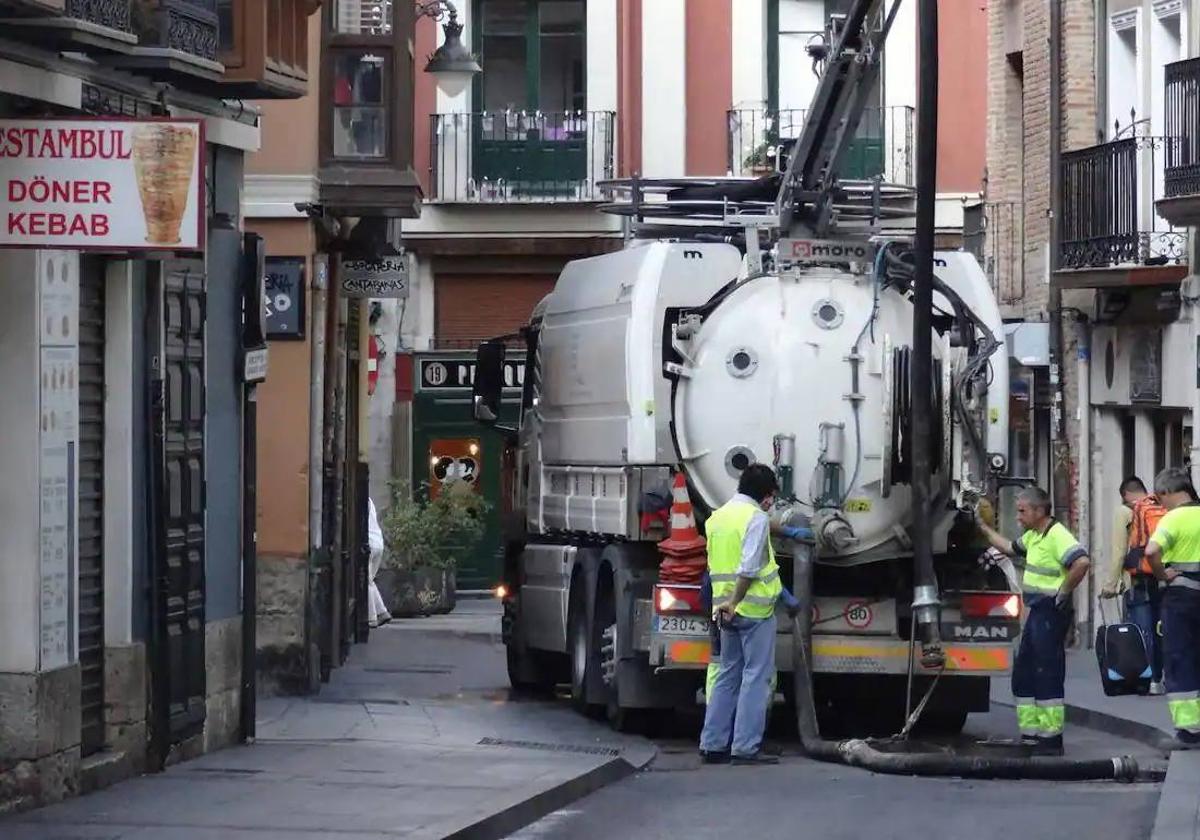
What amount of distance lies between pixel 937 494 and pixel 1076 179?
9666 millimetres

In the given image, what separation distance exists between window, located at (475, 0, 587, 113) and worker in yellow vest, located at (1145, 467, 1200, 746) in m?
18.6

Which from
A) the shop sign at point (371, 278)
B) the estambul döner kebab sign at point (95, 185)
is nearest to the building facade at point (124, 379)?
the estambul döner kebab sign at point (95, 185)

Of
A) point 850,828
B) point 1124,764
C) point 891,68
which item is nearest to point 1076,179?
point 891,68

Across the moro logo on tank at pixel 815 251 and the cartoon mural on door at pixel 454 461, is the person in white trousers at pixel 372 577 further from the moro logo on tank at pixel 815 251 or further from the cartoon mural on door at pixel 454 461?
the moro logo on tank at pixel 815 251

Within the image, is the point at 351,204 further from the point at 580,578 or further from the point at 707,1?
the point at 707,1

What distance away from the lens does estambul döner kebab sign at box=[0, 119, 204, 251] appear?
1119 centimetres

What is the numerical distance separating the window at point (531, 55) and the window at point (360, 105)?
14.9 metres

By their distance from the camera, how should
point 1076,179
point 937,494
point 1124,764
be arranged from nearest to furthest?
point 1124,764
point 937,494
point 1076,179

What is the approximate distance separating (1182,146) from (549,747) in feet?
27.3

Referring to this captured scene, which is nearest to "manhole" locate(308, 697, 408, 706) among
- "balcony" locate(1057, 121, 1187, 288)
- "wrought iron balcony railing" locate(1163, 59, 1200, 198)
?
"wrought iron balcony railing" locate(1163, 59, 1200, 198)

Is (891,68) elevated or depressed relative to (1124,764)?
elevated

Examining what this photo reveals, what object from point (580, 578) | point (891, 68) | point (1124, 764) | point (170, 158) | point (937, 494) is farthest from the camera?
point (891, 68)

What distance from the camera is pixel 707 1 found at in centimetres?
3356

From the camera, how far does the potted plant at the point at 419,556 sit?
28.9 meters
